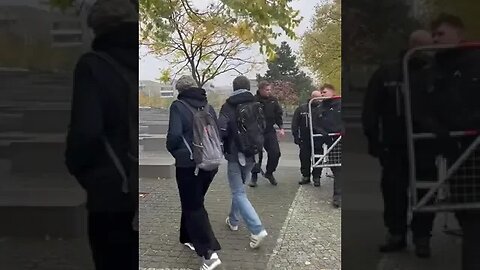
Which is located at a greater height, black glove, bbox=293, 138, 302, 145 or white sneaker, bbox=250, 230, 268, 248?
black glove, bbox=293, 138, 302, 145

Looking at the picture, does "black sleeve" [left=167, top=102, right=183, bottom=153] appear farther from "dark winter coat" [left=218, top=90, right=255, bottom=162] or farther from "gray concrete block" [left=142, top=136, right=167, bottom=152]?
"gray concrete block" [left=142, top=136, right=167, bottom=152]

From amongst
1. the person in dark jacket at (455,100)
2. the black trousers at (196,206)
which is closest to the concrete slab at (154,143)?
the black trousers at (196,206)

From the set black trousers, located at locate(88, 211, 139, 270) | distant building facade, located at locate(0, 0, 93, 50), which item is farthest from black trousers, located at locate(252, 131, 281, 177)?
distant building facade, located at locate(0, 0, 93, 50)

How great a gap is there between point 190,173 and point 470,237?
2.49 meters

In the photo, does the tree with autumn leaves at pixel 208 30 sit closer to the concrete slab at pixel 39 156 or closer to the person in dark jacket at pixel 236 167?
the person in dark jacket at pixel 236 167

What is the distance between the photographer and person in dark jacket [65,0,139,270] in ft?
8.41

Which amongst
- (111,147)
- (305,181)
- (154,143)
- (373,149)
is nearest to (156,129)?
(154,143)

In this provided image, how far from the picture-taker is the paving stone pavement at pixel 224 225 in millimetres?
4871

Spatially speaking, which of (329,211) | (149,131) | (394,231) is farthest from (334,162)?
(394,231)

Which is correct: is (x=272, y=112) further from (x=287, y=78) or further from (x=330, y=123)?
(x=330, y=123)

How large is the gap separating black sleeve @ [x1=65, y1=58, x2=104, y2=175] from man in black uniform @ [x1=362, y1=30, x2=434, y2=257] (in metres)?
1.35

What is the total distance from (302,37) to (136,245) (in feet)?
12.9

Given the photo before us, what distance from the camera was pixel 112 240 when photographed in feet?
8.73

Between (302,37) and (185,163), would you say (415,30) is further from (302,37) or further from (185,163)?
(302,37)
